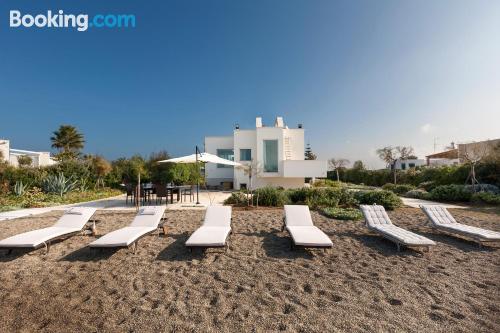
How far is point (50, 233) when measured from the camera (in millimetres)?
5176

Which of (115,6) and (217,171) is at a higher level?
(115,6)

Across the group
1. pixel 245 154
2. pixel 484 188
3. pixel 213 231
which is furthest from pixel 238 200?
pixel 484 188

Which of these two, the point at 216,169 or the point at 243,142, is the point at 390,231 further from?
the point at 216,169

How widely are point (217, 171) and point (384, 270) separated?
54.4 feet

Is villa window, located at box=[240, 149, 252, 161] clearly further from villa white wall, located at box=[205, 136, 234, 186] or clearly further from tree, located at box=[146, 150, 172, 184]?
tree, located at box=[146, 150, 172, 184]

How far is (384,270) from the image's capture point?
4020mm

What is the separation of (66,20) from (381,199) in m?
15.1

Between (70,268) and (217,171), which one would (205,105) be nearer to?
(217,171)

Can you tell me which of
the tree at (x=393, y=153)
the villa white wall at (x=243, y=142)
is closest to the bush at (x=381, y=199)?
the villa white wall at (x=243, y=142)

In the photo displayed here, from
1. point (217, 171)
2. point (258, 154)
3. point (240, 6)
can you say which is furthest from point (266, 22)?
point (217, 171)

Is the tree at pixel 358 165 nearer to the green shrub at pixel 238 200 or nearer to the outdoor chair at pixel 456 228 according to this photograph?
the green shrub at pixel 238 200

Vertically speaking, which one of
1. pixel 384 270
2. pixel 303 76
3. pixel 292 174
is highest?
pixel 303 76

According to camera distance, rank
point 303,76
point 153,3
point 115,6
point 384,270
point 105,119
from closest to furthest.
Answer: point 384,270, point 115,6, point 153,3, point 303,76, point 105,119

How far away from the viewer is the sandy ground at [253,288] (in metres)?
2.62
